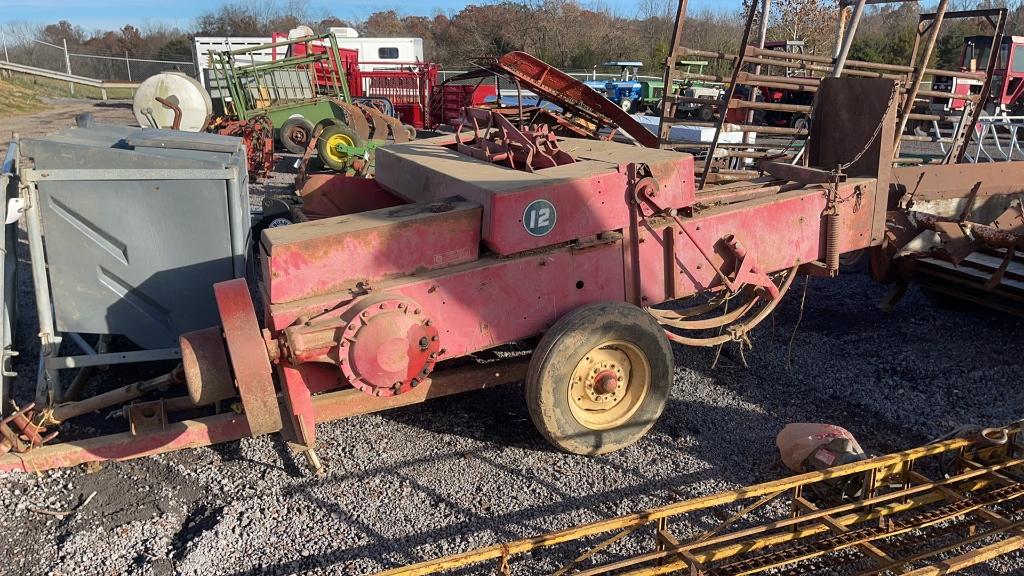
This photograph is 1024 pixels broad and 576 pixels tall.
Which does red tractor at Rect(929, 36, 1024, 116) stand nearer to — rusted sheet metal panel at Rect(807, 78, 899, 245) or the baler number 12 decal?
rusted sheet metal panel at Rect(807, 78, 899, 245)

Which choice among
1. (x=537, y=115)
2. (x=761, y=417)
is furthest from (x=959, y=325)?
(x=537, y=115)

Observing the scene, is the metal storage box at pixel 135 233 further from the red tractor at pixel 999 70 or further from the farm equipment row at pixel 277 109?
the red tractor at pixel 999 70

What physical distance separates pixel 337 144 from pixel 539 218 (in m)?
10.7

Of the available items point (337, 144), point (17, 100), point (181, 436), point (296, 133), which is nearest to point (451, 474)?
point (181, 436)

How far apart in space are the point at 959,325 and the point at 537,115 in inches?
141

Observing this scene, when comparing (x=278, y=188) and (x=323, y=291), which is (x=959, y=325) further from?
(x=278, y=188)

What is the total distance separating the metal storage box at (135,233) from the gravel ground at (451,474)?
750 millimetres

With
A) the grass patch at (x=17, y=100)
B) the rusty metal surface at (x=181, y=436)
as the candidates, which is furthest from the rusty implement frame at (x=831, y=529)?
the grass patch at (x=17, y=100)

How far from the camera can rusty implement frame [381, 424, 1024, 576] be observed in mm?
2879

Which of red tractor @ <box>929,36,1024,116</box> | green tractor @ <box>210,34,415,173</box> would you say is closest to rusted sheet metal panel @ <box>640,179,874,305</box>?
green tractor @ <box>210,34,415,173</box>

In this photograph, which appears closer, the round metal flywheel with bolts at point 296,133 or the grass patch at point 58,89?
the round metal flywheel with bolts at point 296,133

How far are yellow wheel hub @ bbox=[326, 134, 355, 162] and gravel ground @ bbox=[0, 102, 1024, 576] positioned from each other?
8649 mm

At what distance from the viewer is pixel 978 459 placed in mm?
3707

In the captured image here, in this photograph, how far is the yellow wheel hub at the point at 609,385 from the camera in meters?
3.95
